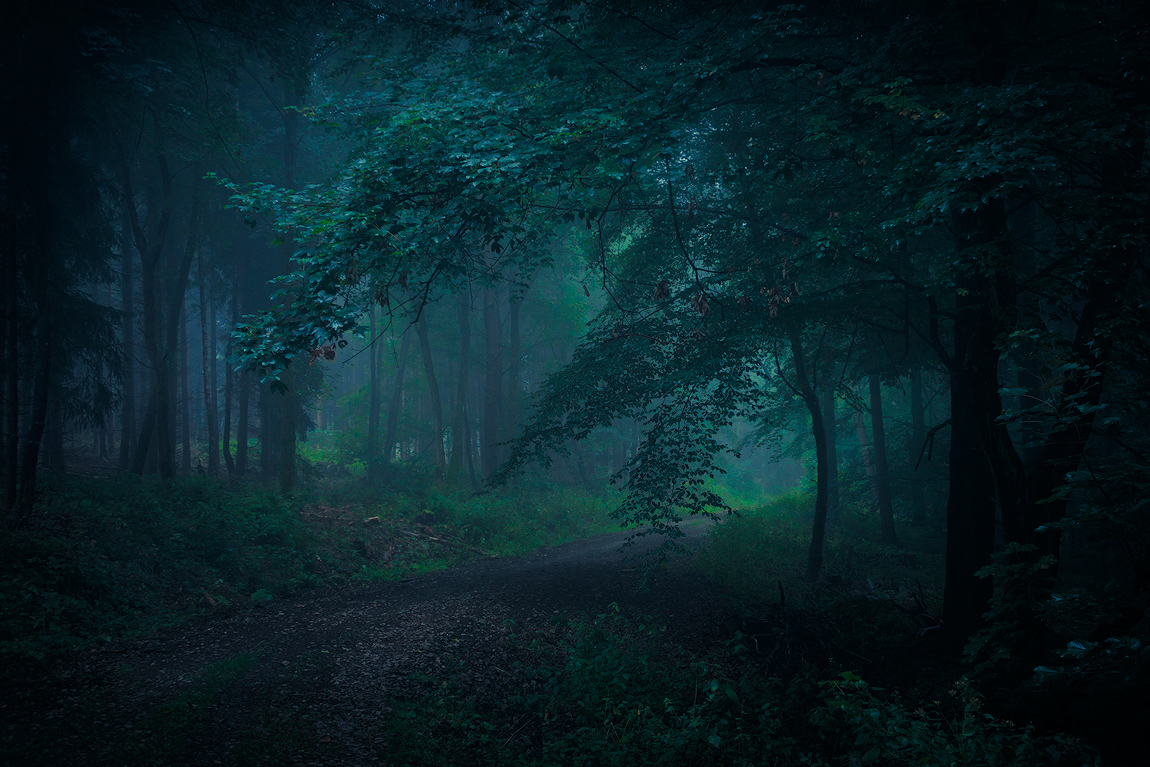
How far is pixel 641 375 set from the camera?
10.2 metres

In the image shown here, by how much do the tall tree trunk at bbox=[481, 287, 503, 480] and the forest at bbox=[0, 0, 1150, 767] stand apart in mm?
7145

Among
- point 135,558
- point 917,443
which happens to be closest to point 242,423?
point 135,558

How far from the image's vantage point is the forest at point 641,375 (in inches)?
Answer: 189

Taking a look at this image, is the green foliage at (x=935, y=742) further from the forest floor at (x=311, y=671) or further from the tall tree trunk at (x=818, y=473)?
the tall tree trunk at (x=818, y=473)

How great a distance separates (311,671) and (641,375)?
678 cm

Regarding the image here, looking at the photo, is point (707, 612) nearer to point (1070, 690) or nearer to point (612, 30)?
point (1070, 690)

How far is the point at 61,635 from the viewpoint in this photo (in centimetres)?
611

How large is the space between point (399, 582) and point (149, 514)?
4.88 meters

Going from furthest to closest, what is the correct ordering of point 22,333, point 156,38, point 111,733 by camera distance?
point 156,38, point 22,333, point 111,733

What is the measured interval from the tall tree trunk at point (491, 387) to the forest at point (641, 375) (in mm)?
7145

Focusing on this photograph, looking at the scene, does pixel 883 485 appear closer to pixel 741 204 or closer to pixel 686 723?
pixel 741 204

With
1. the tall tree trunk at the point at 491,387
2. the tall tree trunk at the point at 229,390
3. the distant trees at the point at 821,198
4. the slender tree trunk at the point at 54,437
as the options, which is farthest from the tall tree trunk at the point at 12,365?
the tall tree trunk at the point at 491,387

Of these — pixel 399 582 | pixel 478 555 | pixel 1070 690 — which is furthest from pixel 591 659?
pixel 478 555

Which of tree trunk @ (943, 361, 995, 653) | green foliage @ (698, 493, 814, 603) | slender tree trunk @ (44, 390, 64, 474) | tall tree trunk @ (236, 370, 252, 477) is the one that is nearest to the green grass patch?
green foliage @ (698, 493, 814, 603)
